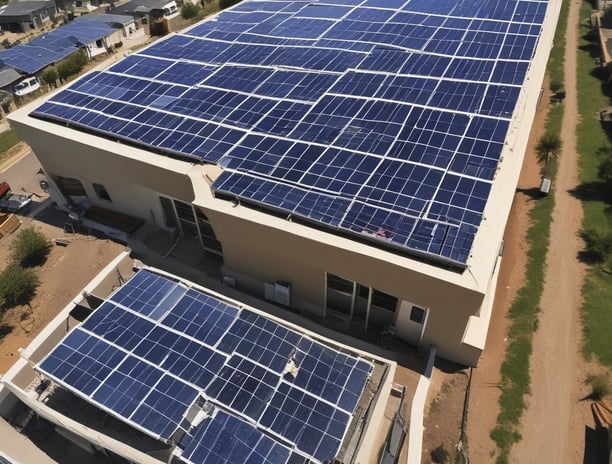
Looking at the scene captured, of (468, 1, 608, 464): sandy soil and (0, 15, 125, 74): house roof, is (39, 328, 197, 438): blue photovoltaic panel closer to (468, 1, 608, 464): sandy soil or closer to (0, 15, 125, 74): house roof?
(468, 1, 608, 464): sandy soil

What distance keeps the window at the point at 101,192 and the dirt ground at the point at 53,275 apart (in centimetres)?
268

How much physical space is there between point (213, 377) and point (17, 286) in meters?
14.7

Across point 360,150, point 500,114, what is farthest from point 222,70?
point 500,114

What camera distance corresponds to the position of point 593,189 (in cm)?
3319

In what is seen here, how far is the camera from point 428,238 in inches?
679

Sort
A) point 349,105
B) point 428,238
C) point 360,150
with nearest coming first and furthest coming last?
point 428,238 < point 360,150 < point 349,105

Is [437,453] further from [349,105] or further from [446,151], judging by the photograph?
[349,105]

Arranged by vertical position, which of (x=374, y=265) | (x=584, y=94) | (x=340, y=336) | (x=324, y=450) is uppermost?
(x=374, y=265)

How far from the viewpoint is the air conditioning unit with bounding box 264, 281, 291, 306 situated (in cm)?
2130

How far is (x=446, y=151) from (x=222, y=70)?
17.7 meters

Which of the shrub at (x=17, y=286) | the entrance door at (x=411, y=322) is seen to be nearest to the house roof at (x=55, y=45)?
the shrub at (x=17, y=286)

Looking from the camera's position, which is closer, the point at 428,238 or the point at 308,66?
the point at 428,238

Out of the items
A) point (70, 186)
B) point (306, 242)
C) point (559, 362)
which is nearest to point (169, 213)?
point (70, 186)

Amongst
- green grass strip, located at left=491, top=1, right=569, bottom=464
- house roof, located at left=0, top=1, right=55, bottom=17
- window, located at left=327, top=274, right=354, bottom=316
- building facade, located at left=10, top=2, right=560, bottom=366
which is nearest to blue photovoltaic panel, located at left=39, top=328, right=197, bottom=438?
building facade, located at left=10, top=2, right=560, bottom=366
